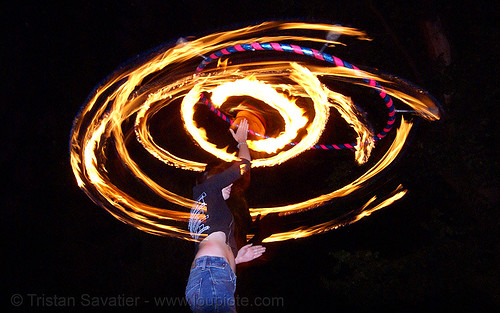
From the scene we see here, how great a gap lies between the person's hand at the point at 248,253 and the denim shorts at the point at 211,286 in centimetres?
41

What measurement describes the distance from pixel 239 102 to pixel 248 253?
10.5 ft

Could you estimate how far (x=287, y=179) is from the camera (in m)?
10.1

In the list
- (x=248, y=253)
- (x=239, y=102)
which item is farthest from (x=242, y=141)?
(x=239, y=102)

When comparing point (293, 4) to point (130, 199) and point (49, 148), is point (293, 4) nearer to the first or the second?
point (130, 199)

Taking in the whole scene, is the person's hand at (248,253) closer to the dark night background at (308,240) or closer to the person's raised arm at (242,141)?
the dark night background at (308,240)

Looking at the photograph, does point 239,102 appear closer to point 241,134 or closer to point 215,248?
point 241,134

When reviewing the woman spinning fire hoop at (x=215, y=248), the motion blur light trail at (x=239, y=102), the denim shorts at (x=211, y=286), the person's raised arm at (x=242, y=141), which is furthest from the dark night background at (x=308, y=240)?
the person's raised arm at (x=242, y=141)

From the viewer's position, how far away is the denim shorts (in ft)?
7.70

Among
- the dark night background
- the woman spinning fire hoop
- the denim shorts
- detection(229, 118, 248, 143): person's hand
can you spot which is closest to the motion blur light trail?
the dark night background

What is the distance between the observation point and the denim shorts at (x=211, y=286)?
235 cm

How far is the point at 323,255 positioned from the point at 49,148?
27.1 ft

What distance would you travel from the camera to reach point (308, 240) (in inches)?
436

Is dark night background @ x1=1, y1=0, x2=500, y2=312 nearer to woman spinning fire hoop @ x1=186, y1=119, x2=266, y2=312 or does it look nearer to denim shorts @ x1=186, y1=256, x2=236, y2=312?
woman spinning fire hoop @ x1=186, y1=119, x2=266, y2=312

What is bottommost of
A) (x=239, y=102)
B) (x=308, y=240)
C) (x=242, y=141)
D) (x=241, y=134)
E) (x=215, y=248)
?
(x=215, y=248)
